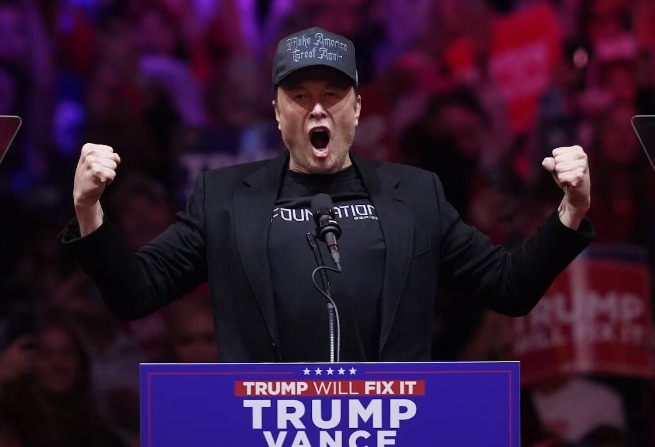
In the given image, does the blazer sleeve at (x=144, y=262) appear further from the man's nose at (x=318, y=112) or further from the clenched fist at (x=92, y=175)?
the man's nose at (x=318, y=112)

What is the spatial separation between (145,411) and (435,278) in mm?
774

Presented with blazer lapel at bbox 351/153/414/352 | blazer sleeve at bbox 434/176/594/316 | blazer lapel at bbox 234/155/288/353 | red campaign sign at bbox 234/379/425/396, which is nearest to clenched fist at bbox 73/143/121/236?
blazer lapel at bbox 234/155/288/353

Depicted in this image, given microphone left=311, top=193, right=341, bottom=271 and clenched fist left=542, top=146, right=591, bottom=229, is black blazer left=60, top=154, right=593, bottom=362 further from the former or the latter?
A: microphone left=311, top=193, right=341, bottom=271

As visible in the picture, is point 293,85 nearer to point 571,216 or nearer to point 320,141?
point 320,141

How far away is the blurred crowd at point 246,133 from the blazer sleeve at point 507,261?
6.46 ft

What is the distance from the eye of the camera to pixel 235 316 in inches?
93.1

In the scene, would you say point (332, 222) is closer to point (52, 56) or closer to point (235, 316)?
point (235, 316)

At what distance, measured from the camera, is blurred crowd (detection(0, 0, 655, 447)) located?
4461 mm

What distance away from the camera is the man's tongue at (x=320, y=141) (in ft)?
8.13

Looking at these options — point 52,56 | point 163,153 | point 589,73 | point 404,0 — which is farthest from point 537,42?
point 52,56

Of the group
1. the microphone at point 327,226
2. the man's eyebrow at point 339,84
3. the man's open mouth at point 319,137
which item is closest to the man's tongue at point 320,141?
the man's open mouth at point 319,137

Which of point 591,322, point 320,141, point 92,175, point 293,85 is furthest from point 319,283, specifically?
point 591,322

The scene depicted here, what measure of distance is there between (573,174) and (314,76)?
61cm

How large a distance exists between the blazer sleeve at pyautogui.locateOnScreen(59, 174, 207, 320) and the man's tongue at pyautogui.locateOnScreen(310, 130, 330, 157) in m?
0.27
